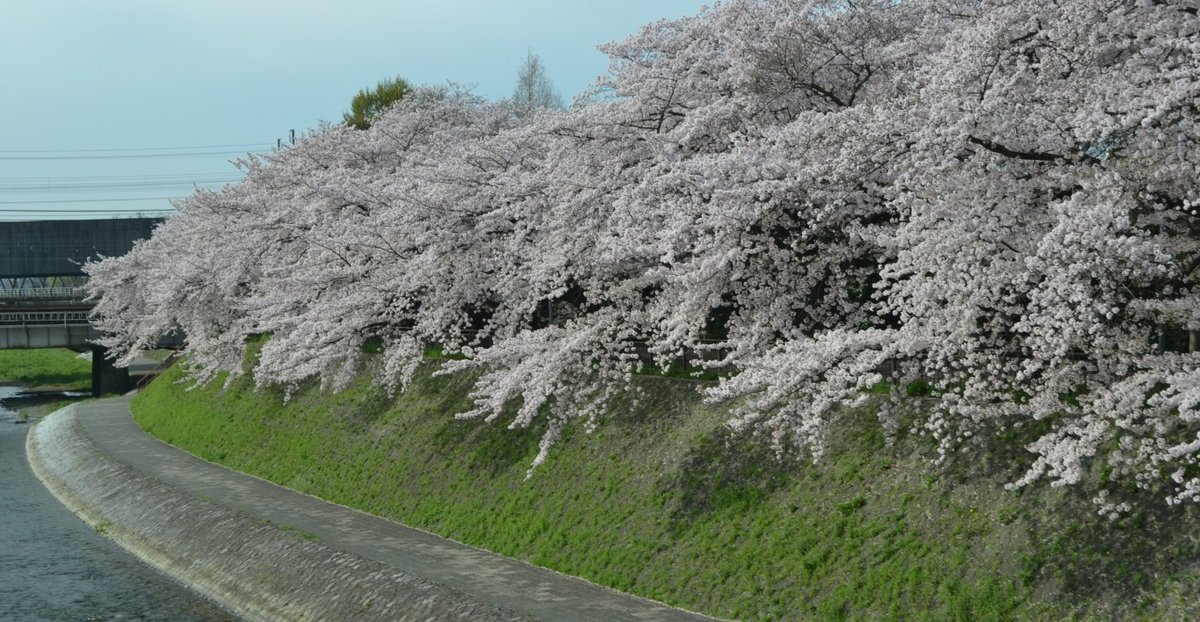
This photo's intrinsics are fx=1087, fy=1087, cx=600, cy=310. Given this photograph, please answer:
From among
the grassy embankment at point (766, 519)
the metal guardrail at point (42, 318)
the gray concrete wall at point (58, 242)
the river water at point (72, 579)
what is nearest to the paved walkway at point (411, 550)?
the grassy embankment at point (766, 519)

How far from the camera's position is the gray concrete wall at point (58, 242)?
66.4m

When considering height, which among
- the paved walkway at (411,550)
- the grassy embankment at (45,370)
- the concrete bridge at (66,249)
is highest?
the concrete bridge at (66,249)

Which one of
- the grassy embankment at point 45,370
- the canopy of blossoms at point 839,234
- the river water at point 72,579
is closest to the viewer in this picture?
the canopy of blossoms at point 839,234

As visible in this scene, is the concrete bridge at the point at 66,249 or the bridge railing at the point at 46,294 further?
the concrete bridge at the point at 66,249

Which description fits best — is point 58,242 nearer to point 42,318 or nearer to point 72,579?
point 42,318

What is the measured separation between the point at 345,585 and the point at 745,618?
7293mm

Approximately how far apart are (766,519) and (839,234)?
185 inches

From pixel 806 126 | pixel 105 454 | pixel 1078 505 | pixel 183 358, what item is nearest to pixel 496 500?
pixel 806 126

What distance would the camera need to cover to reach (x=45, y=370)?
273 ft

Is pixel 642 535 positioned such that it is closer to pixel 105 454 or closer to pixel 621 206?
pixel 621 206

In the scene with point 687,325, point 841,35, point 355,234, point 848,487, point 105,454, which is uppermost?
point 841,35

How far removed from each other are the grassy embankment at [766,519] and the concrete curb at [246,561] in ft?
8.88

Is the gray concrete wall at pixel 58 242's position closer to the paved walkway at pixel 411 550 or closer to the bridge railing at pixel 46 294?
the bridge railing at pixel 46 294

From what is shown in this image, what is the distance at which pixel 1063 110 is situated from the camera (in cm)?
1295
